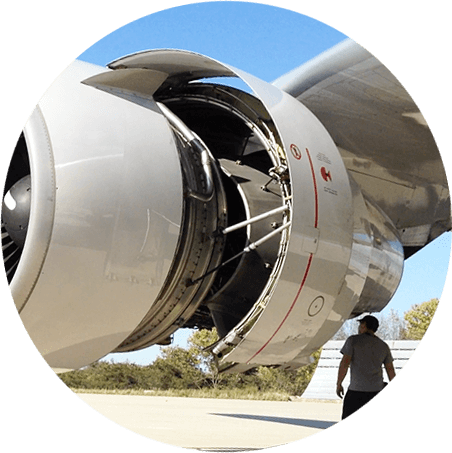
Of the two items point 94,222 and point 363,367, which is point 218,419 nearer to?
point 363,367


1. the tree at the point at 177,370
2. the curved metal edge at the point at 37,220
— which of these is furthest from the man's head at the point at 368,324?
the curved metal edge at the point at 37,220

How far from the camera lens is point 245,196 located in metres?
5.53

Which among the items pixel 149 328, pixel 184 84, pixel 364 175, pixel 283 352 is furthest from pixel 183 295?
pixel 364 175

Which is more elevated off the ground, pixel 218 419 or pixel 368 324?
pixel 368 324

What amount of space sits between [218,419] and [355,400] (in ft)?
13.5

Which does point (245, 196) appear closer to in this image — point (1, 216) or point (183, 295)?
point (183, 295)

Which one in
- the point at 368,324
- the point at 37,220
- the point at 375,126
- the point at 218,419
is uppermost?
the point at 375,126

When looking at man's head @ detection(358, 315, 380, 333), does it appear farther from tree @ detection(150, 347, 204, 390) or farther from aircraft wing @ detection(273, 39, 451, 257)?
tree @ detection(150, 347, 204, 390)

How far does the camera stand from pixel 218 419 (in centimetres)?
958

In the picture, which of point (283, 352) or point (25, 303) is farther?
point (283, 352)

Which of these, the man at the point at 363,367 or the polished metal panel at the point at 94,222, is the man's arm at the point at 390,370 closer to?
the man at the point at 363,367

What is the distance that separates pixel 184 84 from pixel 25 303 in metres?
2.54

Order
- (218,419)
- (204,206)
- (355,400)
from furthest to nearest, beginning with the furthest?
1. (218,419)
2. (355,400)
3. (204,206)

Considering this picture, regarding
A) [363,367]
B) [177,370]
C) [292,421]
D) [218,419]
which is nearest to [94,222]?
[363,367]
